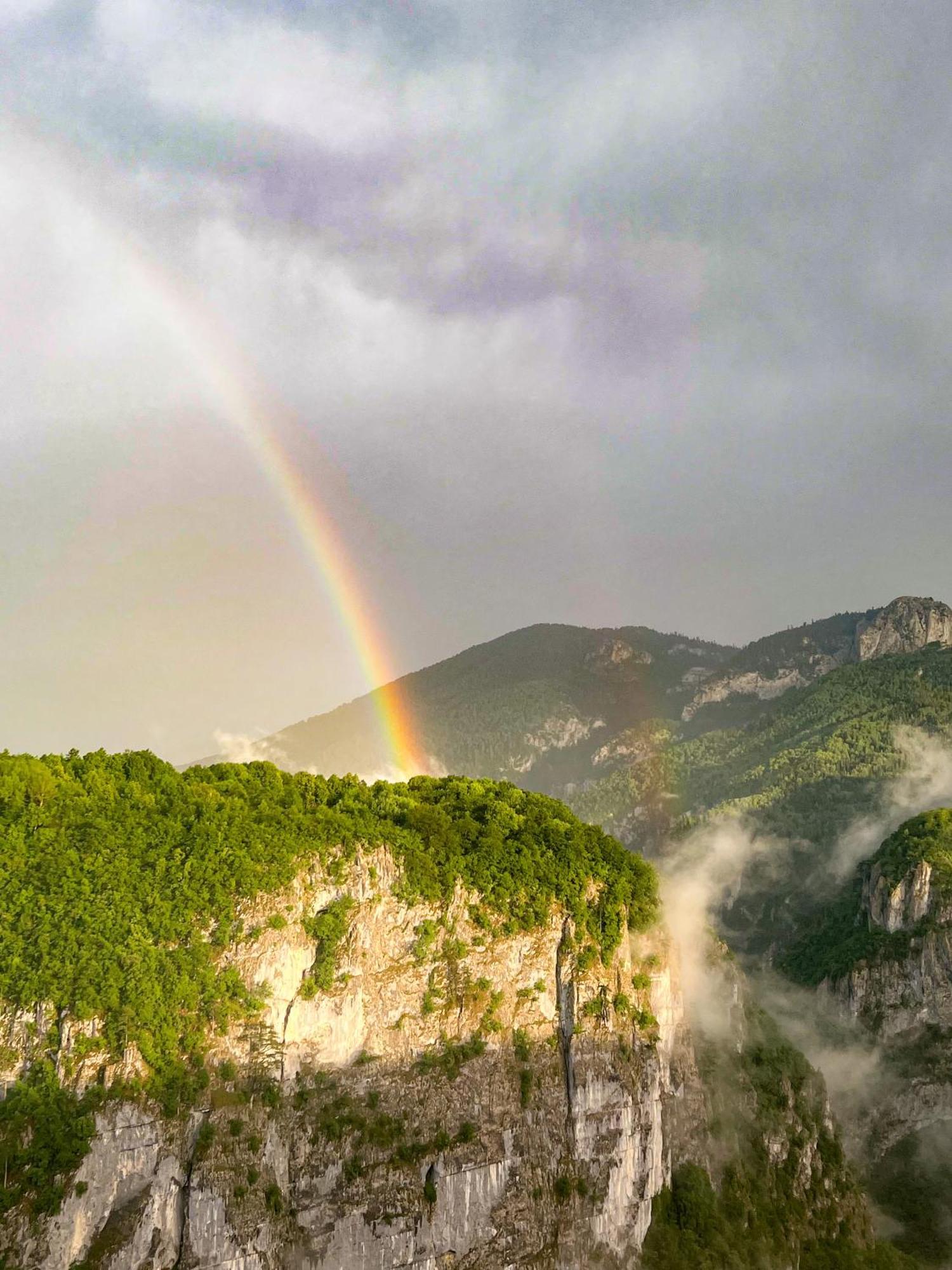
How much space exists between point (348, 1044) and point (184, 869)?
19015 millimetres

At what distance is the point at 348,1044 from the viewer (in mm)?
68438

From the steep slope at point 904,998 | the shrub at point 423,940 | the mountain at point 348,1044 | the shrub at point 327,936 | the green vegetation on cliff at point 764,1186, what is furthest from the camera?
the steep slope at point 904,998

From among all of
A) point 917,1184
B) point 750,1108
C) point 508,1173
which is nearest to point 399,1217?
point 508,1173

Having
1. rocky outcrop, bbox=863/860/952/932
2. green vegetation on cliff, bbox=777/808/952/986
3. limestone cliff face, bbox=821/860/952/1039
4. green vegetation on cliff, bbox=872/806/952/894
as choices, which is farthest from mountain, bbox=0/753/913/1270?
green vegetation on cliff, bbox=872/806/952/894

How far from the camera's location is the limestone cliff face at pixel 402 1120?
5784 centimetres

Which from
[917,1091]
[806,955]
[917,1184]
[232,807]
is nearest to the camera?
[232,807]

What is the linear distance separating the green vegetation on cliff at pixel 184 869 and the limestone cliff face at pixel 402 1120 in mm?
2229

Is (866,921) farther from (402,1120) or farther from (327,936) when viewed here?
(327,936)

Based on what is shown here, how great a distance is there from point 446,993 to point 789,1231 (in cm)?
4947

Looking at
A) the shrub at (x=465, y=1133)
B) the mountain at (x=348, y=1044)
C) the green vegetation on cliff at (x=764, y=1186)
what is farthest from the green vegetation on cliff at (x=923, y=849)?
the shrub at (x=465, y=1133)

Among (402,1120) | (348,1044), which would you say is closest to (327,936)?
(348,1044)

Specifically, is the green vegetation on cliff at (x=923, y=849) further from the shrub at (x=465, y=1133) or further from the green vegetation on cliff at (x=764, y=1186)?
the shrub at (x=465, y=1133)

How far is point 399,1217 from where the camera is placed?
66188 mm

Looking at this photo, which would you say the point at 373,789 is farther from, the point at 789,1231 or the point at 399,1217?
the point at 789,1231
